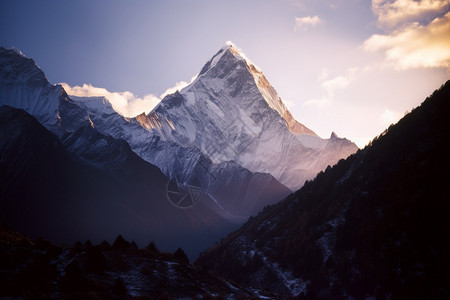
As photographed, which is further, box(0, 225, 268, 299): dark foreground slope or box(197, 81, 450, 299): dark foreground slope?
box(197, 81, 450, 299): dark foreground slope

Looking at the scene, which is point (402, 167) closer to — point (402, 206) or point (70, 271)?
point (402, 206)

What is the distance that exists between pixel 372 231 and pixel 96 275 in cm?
6417

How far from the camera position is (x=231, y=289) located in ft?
136

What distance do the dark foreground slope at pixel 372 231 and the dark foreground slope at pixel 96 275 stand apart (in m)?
36.0

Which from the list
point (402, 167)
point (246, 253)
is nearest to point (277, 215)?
point (246, 253)

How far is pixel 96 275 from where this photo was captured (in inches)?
1252

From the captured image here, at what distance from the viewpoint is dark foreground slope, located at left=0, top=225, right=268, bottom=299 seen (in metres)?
25.7

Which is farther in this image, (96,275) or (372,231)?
(372,231)

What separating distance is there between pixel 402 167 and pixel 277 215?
5241 centimetres

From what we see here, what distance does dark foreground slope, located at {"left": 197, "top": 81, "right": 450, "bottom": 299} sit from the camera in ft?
191

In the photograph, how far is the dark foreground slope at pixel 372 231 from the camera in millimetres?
58188

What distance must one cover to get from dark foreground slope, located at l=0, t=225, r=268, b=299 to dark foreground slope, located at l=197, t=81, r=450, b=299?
3602cm

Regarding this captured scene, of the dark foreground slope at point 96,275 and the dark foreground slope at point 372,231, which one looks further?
the dark foreground slope at point 372,231

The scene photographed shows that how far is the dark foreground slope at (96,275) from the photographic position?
25.7 m
